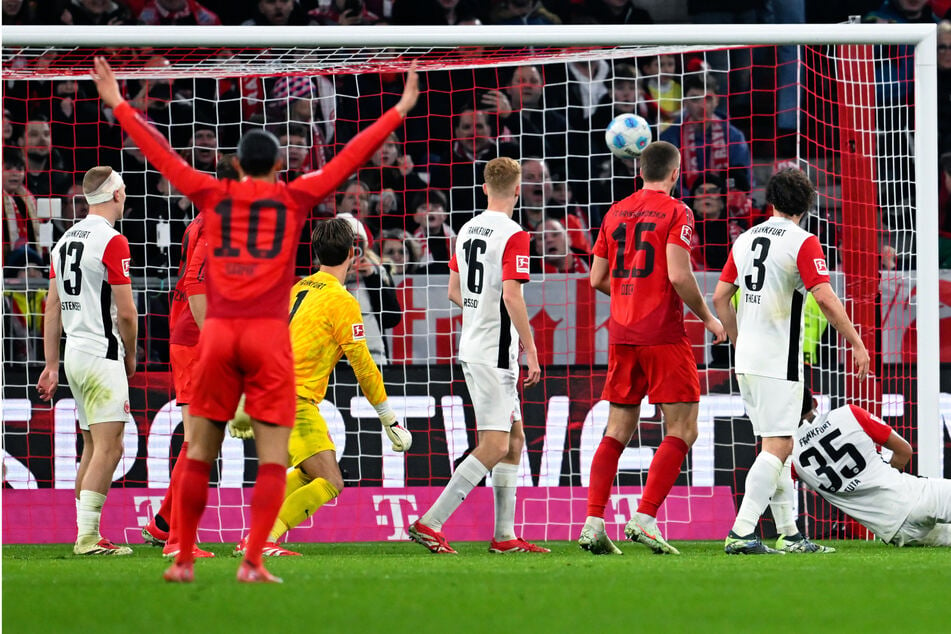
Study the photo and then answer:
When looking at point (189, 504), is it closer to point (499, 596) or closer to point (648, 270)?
point (499, 596)

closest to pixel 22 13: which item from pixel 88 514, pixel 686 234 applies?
pixel 88 514

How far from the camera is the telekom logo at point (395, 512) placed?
28.0 feet

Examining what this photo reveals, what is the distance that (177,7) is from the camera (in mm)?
13422

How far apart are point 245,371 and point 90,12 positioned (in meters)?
9.42

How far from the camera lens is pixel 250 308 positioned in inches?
196

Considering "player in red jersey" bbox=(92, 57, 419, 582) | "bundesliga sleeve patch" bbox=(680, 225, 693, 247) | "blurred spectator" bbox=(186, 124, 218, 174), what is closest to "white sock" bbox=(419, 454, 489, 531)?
"bundesliga sleeve patch" bbox=(680, 225, 693, 247)

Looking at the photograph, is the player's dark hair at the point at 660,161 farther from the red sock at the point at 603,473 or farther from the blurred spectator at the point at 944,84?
the blurred spectator at the point at 944,84

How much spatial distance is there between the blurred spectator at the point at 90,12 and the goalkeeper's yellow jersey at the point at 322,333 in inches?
296

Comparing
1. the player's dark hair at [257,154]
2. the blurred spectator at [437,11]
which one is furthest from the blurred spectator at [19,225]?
the player's dark hair at [257,154]

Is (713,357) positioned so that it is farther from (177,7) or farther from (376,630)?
(177,7)

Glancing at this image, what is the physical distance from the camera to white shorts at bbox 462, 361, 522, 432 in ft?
23.0

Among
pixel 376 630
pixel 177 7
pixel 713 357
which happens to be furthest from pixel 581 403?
pixel 177 7

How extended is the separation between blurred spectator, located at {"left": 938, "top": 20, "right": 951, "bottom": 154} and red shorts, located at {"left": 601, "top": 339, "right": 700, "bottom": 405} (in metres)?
7.38

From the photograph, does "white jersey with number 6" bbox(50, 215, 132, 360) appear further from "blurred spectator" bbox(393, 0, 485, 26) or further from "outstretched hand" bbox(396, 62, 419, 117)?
"blurred spectator" bbox(393, 0, 485, 26)
